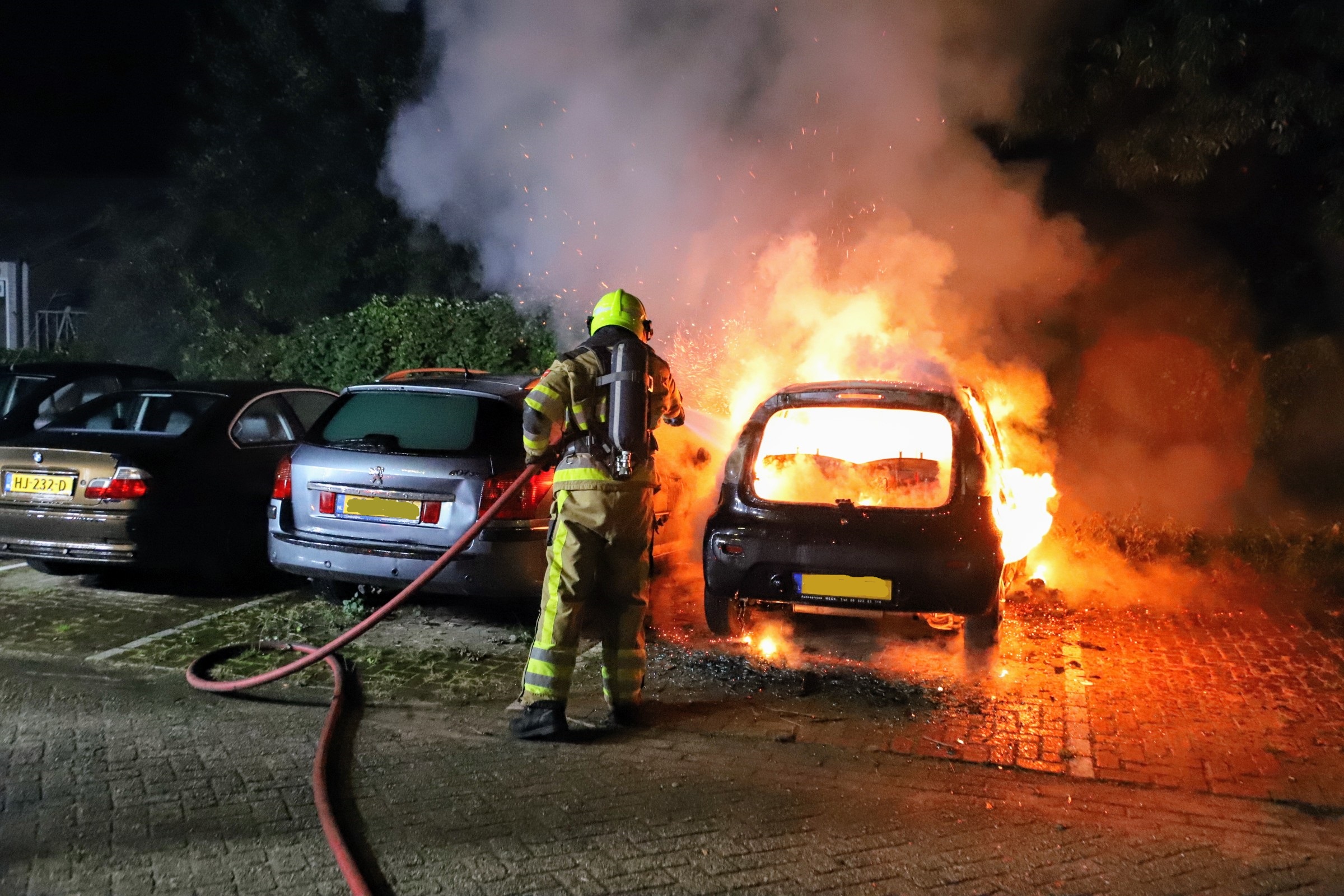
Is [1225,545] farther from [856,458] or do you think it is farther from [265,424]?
[265,424]

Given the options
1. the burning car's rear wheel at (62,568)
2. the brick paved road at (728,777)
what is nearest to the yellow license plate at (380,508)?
the brick paved road at (728,777)

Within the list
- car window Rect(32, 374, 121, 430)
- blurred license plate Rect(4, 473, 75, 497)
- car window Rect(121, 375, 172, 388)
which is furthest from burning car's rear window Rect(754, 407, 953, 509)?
car window Rect(32, 374, 121, 430)

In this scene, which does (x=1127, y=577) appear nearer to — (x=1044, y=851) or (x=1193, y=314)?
(x=1193, y=314)

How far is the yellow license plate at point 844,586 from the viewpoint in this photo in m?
5.53

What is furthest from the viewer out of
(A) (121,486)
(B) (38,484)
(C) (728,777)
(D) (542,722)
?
(B) (38,484)

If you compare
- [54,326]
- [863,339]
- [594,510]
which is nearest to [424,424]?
[594,510]

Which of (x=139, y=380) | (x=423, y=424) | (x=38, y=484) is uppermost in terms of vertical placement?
(x=139, y=380)

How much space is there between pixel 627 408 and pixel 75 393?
24.4 feet

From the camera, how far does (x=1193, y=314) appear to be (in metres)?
11.1

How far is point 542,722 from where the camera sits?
15.1 feet

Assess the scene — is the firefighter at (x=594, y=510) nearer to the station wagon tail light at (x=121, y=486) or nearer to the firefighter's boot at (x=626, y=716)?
the firefighter's boot at (x=626, y=716)

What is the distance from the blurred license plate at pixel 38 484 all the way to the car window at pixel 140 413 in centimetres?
65

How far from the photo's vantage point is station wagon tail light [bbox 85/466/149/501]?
6.62 meters

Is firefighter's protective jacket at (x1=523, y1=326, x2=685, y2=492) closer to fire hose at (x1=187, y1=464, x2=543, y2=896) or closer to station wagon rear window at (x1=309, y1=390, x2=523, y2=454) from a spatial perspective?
fire hose at (x1=187, y1=464, x2=543, y2=896)
